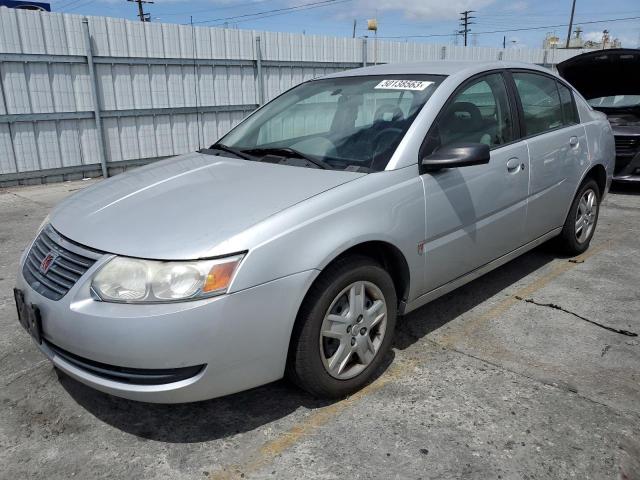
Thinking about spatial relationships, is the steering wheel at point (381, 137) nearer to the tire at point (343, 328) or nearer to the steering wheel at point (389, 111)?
the steering wheel at point (389, 111)

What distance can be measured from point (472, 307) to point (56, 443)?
107 inches

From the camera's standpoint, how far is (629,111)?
317 inches

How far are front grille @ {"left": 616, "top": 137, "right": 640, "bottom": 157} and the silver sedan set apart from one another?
3891 mm

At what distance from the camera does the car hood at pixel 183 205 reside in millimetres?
2320

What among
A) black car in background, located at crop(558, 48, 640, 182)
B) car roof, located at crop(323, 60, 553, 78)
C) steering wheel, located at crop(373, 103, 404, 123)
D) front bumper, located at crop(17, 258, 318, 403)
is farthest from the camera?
black car in background, located at crop(558, 48, 640, 182)

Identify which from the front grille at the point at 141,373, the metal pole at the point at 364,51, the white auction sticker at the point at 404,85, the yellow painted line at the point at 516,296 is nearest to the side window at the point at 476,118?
the white auction sticker at the point at 404,85

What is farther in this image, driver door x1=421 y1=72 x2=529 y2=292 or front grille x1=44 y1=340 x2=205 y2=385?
driver door x1=421 y1=72 x2=529 y2=292

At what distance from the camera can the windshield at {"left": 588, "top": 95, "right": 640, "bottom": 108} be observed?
8060 millimetres

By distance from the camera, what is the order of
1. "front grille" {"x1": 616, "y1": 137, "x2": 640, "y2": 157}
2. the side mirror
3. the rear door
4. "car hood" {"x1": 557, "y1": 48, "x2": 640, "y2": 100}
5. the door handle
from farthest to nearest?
"front grille" {"x1": 616, "y1": 137, "x2": 640, "y2": 157} < "car hood" {"x1": 557, "y1": 48, "x2": 640, "y2": 100} < the rear door < the door handle < the side mirror

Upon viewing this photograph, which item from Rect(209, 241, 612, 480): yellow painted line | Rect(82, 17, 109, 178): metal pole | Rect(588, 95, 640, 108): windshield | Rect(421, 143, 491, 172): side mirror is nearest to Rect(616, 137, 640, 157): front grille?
Rect(588, 95, 640, 108): windshield

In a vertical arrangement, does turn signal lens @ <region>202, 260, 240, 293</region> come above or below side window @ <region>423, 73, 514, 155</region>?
below

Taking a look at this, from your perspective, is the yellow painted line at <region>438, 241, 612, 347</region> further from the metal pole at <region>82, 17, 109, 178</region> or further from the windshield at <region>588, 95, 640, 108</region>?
the metal pole at <region>82, 17, 109, 178</region>

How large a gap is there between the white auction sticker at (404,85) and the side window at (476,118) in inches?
8.0

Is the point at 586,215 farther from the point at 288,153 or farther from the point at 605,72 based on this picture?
the point at 605,72
